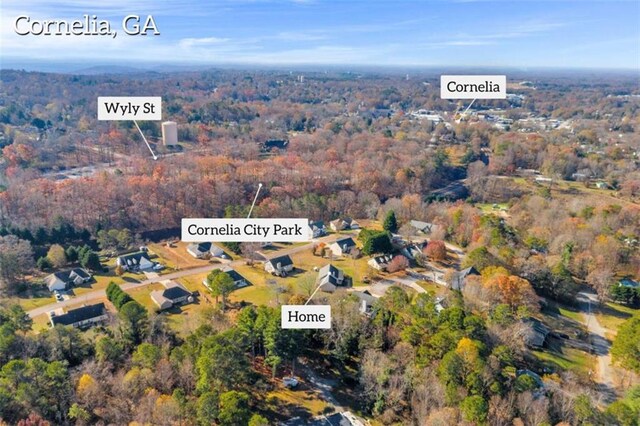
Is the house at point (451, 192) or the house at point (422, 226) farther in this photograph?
the house at point (451, 192)

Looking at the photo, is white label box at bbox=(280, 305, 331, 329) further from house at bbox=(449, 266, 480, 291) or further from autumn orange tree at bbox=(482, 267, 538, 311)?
house at bbox=(449, 266, 480, 291)

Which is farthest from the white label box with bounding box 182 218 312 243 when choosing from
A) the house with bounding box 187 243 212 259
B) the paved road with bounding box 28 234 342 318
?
the house with bounding box 187 243 212 259

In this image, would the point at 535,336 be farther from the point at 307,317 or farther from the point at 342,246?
the point at 342,246

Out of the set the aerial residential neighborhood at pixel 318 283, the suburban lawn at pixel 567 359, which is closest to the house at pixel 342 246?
the aerial residential neighborhood at pixel 318 283

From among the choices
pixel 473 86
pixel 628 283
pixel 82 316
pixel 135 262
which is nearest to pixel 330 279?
pixel 135 262

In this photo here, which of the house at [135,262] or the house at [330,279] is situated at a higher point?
the house at [135,262]

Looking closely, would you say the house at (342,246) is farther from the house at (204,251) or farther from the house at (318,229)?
the house at (204,251)

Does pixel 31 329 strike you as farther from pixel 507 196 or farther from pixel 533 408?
pixel 507 196
